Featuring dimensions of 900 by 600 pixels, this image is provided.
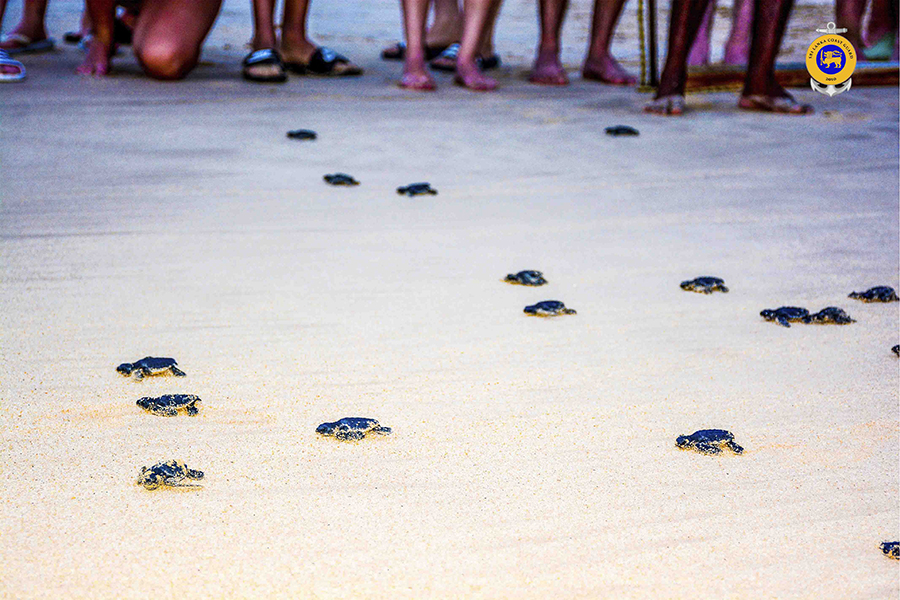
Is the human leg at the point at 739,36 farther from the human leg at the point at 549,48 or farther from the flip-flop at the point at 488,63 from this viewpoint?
the flip-flop at the point at 488,63

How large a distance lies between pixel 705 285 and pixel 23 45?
5161 mm

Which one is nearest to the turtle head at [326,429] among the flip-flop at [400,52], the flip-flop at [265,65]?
the flip-flop at [265,65]

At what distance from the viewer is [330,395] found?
1712 mm

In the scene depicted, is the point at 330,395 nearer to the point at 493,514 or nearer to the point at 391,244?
the point at 493,514

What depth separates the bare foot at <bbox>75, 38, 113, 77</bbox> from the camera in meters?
4.97

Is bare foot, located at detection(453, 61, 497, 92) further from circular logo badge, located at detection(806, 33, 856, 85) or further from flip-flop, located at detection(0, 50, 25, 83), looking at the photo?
circular logo badge, located at detection(806, 33, 856, 85)

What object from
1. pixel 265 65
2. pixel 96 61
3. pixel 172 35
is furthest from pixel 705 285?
pixel 96 61

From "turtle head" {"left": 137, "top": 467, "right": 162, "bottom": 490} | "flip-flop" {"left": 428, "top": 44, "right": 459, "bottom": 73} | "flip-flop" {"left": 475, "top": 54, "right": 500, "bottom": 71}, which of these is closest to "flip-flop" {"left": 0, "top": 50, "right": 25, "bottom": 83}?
"flip-flop" {"left": 428, "top": 44, "right": 459, "bottom": 73}

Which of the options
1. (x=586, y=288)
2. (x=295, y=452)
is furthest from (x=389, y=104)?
(x=295, y=452)

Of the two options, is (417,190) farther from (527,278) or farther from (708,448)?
(708,448)

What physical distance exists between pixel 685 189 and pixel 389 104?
1865mm

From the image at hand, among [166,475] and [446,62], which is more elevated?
[446,62]

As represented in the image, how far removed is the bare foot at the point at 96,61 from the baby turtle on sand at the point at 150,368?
3.70 metres

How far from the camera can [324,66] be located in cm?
557
